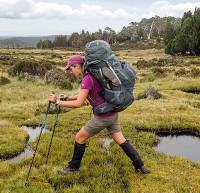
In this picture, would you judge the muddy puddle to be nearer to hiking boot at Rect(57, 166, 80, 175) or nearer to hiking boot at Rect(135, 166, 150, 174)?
hiking boot at Rect(57, 166, 80, 175)

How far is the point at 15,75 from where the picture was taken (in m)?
33.7

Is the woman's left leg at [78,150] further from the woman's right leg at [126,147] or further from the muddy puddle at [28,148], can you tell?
the muddy puddle at [28,148]

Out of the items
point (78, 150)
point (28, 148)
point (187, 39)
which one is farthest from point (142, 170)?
point (187, 39)

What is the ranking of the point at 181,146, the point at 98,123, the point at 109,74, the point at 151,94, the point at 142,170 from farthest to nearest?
1. the point at 151,94
2. the point at 181,146
3. the point at 142,170
4. the point at 98,123
5. the point at 109,74

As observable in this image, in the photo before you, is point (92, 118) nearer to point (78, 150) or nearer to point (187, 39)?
point (78, 150)

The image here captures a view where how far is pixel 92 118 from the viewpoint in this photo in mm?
9445

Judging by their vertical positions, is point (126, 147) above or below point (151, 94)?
above

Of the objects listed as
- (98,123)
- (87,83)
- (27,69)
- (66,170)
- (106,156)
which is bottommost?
(27,69)

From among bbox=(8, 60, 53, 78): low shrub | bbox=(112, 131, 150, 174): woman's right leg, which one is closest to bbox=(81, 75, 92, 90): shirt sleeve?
bbox=(112, 131, 150, 174): woman's right leg

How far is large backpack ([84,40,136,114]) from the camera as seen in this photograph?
8695 mm

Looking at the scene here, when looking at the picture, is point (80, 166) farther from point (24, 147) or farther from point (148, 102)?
point (148, 102)

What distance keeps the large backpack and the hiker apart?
0.20 meters

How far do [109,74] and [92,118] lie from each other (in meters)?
1.37

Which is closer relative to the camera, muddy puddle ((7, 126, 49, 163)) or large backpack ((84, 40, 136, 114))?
large backpack ((84, 40, 136, 114))
